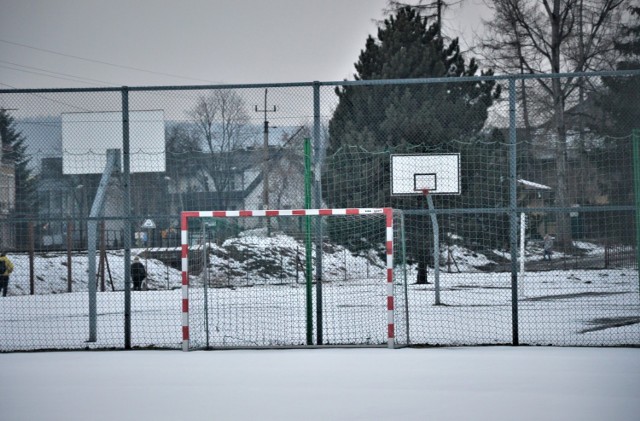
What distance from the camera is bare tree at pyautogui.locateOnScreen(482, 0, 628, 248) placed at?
29312 mm

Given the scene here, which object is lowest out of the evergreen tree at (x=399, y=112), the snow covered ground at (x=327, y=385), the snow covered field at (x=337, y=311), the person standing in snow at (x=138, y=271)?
the snow covered field at (x=337, y=311)

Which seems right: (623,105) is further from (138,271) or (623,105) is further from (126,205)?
(126,205)

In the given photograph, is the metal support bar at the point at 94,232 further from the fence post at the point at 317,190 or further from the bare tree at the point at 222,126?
the fence post at the point at 317,190

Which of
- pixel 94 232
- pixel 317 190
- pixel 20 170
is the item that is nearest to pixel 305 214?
pixel 317 190

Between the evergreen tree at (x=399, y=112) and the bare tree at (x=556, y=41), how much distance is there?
1445mm

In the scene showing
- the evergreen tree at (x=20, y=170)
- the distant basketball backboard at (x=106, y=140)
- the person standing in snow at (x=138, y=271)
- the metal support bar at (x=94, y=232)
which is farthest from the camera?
the person standing in snow at (x=138, y=271)

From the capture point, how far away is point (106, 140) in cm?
1172

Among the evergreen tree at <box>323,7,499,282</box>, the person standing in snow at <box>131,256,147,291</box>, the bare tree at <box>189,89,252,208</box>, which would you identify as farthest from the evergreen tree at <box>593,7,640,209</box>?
the bare tree at <box>189,89,252,208</box>

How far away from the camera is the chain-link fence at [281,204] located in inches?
445

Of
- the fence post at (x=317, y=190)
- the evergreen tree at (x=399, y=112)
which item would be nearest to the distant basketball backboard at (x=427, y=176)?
the evergreen tree at (x=399, y=112)

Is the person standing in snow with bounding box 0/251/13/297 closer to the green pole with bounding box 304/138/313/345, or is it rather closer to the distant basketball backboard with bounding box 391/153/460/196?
the distant basketball backboard with bounding box 391/153/460/196

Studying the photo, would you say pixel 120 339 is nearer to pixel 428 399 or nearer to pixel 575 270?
pixel 428 399

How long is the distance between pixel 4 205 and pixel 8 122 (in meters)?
1.25

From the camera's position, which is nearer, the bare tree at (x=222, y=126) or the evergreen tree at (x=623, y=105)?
the bare tree at (x=222, y=126)
